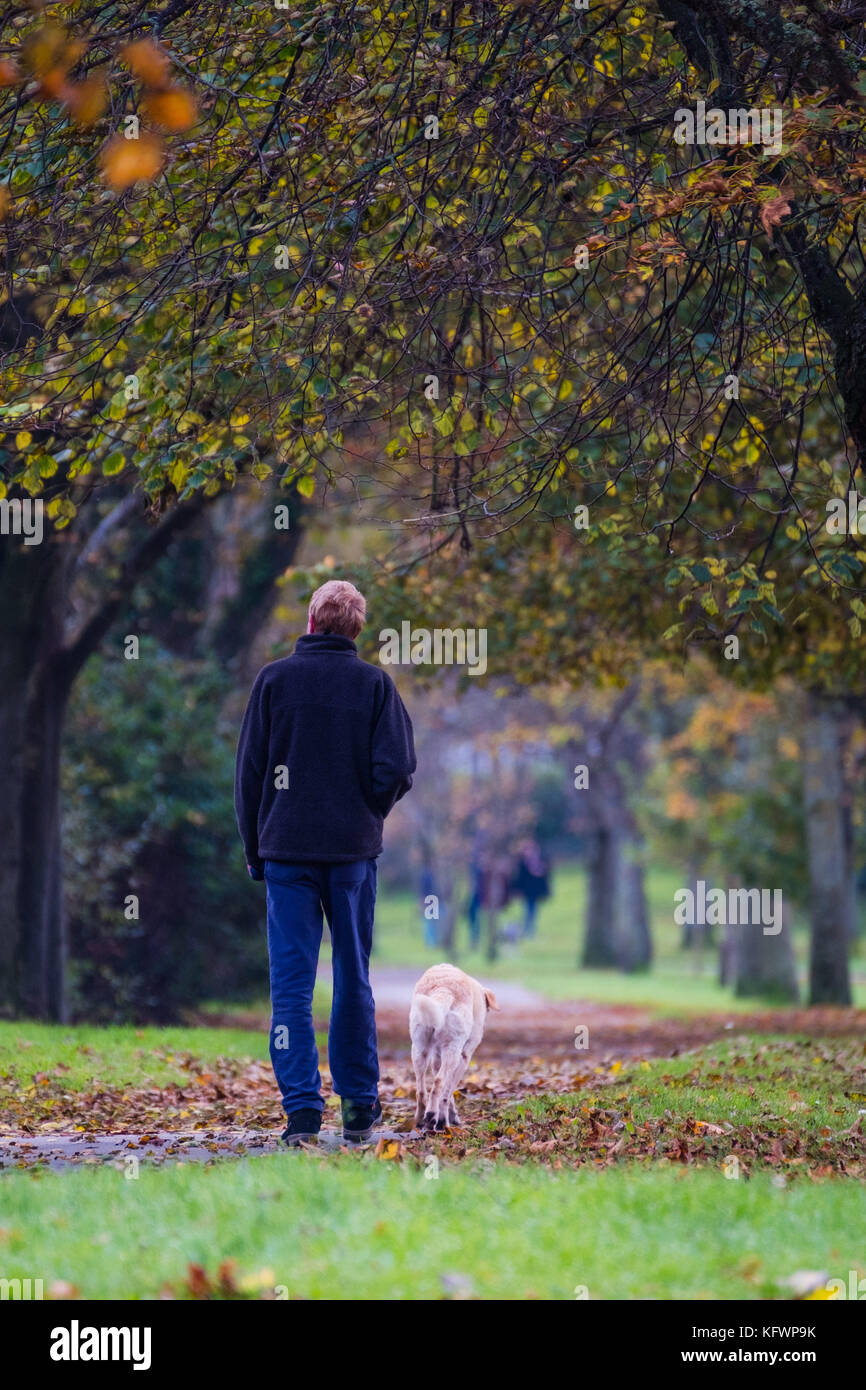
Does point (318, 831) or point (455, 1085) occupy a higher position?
point (318, 831)

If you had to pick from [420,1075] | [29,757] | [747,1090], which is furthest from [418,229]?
[29,757]

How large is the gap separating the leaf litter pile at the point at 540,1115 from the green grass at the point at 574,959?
44.0ft

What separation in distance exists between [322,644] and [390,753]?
629mm

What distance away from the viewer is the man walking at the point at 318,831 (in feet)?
21.9

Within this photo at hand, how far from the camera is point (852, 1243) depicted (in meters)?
4.76

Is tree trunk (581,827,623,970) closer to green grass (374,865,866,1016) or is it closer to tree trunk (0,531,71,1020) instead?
green grass (374,865,866,1016)

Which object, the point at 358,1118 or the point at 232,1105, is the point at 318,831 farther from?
the point at 232,1105

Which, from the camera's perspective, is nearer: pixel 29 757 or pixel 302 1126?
pixel 302 1126

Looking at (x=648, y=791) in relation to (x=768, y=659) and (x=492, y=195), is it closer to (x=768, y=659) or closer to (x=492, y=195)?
(x=768, y=659)

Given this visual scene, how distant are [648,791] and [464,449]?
35.0 metres

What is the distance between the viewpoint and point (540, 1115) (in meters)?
7.85

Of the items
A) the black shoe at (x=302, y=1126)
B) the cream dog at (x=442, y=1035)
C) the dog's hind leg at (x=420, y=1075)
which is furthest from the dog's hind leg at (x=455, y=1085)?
the black shoe at (x=302, y=1126)

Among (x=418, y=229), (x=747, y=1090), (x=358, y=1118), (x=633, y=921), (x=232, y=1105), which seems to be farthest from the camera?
(x=633, y=921)
